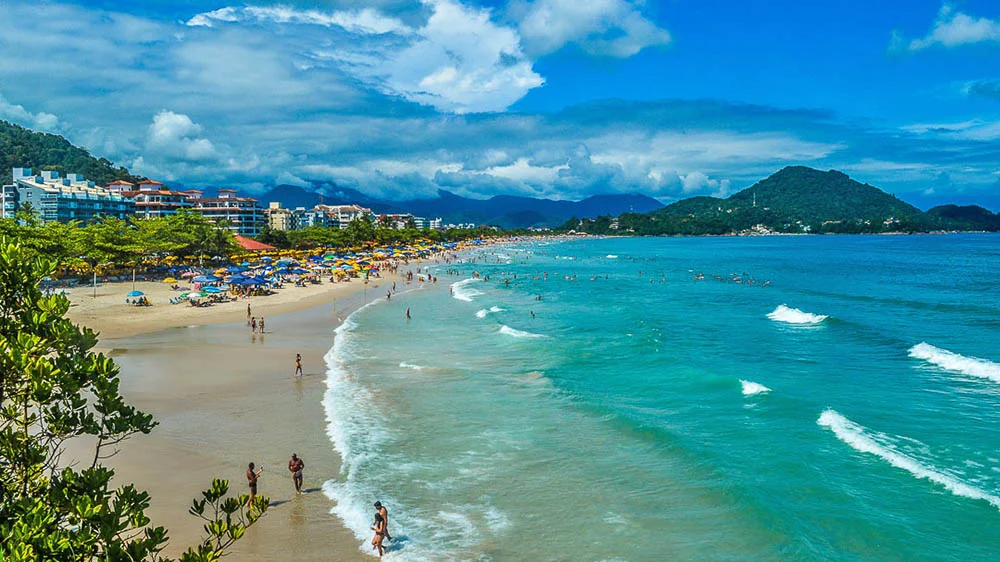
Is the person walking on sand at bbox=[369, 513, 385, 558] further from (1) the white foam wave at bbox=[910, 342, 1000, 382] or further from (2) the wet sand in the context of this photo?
(1) the white foam wave at bbox=[910, 342, 1000, 382]

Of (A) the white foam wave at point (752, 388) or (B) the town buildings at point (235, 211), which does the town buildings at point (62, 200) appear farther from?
(A) the white foam wave at point (752, 388)

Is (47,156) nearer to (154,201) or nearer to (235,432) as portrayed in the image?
(154,201)

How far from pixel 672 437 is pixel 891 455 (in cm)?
557

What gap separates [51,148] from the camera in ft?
536

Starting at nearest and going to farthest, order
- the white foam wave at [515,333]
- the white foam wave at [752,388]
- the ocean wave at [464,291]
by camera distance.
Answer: the white foam wave at [752,388] < the white foam wave at [515,333] < the ocean wave at [464,291]

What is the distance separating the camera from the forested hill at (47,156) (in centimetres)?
14625

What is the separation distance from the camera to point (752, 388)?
75.3 ft

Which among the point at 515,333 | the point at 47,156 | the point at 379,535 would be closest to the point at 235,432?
the point at 379,535

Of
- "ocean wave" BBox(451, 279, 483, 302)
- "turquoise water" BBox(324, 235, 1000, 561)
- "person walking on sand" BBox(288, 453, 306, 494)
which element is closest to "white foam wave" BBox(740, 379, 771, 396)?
"turquoise water" BBox(324, 235, 1000, 561)

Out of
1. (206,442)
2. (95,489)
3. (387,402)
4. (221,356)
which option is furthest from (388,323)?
(95,489)

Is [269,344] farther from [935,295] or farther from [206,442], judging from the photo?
[935,295]

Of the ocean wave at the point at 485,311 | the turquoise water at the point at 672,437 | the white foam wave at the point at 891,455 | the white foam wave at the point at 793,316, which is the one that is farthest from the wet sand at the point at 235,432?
the white foam wave at the point at 793,316

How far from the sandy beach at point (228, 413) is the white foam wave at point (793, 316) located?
28.0 metres

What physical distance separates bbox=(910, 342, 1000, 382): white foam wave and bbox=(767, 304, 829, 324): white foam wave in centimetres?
882
